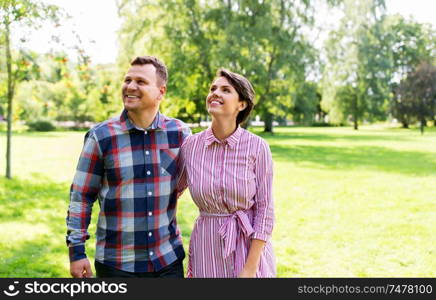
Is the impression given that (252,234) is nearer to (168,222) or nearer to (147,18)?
(168,222)

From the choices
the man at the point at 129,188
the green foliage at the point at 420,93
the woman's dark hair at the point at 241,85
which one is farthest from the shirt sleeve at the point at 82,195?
the green foliage at the point at 420,93

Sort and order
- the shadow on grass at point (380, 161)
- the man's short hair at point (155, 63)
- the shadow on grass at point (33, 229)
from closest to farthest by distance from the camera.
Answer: the man's short hair at point (155, 63)
the shadow on grass at point (33, 229)
the shadow on grass at point (380, 161)

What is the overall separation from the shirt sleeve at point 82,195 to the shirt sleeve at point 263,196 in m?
0.87

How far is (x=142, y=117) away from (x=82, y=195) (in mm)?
542

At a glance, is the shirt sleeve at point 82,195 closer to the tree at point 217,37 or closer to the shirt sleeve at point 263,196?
the shirt sleeve at point 263,196

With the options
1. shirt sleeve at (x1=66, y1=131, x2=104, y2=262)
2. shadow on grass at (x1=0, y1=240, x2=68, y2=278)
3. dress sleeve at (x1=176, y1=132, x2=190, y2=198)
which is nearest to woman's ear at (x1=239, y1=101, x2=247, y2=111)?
dress sleeve at (x1=176, y1=132, x2=190, y2=198)

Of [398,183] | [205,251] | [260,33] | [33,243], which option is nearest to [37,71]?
[33,243]

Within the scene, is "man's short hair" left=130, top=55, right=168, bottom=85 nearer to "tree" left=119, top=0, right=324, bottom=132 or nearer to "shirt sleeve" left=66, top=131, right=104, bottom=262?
"shirt sleeve" left=66, top=131, right=104, bottom=262

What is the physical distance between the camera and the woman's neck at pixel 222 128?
8.73 ft

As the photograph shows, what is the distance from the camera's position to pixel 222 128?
2668mm

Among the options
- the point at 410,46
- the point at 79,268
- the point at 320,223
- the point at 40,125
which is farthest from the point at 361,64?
the point at 79,268

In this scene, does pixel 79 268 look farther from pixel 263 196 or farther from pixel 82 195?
pixel 263 196

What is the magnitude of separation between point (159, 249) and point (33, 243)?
14.9ft

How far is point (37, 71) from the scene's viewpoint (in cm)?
1197
